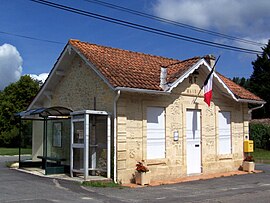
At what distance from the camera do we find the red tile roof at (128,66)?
46.5ft

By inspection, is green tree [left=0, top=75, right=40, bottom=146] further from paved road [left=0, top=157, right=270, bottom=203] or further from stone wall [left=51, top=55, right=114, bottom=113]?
paved road [left=0, top=157, right=270, bottom=203]

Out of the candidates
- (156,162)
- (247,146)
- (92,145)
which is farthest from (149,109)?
(247,146)

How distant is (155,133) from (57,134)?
5.02m

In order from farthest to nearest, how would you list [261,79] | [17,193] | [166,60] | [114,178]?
[261,79]
[166,60]
[114,178]
[17,193]

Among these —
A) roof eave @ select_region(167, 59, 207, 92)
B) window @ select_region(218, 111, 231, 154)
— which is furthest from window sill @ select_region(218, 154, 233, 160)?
roof eave @ select_region(167, 59, 207, 92)

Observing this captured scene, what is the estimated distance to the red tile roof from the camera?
1419cm

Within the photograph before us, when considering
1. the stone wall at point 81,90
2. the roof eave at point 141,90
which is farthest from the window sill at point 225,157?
the stone wall at point 81,90

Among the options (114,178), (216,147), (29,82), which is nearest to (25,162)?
(114,178)

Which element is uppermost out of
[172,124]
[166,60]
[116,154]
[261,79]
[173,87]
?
[261,79]

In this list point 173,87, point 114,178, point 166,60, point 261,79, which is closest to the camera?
point 114,178

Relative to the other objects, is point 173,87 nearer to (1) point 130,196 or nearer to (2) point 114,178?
(2) point 114,178

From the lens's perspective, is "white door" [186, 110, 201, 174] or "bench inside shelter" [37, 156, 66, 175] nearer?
"bench inside shelter" [37, 156, 66, 175]

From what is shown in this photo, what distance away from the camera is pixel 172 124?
15.7 meters

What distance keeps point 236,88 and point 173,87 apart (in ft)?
19.6
